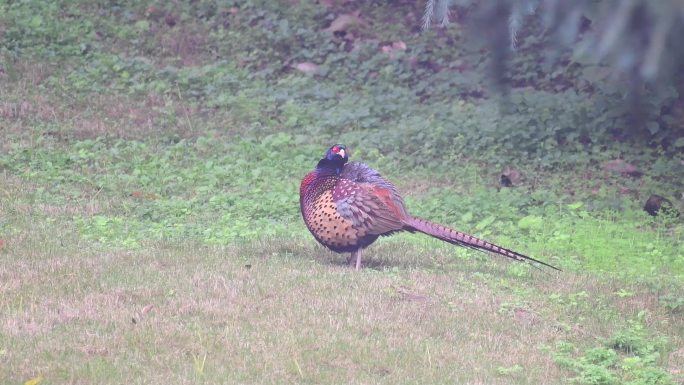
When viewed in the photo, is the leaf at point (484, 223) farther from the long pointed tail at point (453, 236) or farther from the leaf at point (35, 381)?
the leaf at point (35, 381)

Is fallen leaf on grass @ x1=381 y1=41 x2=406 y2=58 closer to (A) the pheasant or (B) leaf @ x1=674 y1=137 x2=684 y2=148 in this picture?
(B) leaf @ x1=674 y1=137 x2=684 y2=148

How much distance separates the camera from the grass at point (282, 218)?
5.80m

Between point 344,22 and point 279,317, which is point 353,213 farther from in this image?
point 344,22

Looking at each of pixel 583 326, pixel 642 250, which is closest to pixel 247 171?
pixel 642 250

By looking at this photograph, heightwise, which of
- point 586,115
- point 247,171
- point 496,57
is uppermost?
point 496,57

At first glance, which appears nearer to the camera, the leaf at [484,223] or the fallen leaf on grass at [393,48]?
the leaf at [484,223]

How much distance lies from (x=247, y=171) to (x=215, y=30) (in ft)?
16.2

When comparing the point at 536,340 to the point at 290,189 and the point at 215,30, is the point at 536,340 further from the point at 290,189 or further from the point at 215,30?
the point at 215,30

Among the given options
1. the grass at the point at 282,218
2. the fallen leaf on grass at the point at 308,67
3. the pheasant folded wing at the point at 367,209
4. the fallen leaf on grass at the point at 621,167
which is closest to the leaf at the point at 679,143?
the grass at the point at 282,218

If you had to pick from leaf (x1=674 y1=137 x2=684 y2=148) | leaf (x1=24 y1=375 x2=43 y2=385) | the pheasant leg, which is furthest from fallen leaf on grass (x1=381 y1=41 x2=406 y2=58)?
leaf (x1=24 y1=375 x2=43 y2=385)

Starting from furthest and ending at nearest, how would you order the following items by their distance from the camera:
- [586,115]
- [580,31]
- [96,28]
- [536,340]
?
[96,28] → [586,115] → [536,340] → [580,31]

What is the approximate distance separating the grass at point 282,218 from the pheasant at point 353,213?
0.91 feet

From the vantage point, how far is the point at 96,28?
50.2ft

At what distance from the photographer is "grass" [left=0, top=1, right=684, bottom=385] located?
19.0ft
